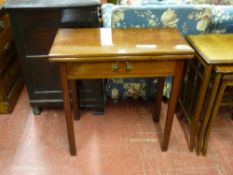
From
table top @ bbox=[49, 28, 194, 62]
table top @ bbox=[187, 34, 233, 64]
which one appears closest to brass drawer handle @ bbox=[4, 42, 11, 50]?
table top @ bbox=[49, 28, 194, 62]

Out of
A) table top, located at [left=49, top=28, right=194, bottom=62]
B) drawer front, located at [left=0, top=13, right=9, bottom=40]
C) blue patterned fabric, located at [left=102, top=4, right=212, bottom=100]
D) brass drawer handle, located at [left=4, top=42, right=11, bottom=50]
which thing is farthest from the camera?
brass drawer handle, located at [left=4, top=42, right=11, bottom=50]

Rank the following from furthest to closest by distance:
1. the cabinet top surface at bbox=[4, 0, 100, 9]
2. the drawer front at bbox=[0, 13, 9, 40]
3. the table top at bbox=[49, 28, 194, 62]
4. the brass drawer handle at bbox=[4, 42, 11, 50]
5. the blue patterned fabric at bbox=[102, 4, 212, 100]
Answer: the brass drawer handle at bbox=[4, 42, 11, 50], the drawer front at bbox=[0, 13, 9, 40], the blue patterned fabric at bbox=[102, 4, 212, 100], the cabinet top surface at bbox=[4, 0, 100, 9], the table top at bbox=[49, 28, 194, 62]

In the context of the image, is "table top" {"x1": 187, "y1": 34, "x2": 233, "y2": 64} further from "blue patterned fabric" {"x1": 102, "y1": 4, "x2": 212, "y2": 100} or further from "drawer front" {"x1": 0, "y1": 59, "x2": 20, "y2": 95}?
"drawer front" {"x1": 0, "y1": 59, "x2": 20, "y2": 95}

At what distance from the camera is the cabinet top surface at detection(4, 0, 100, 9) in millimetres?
1372

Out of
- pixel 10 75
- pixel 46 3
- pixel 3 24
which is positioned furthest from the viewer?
pixel 10 75

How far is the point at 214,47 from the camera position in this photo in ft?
4.37

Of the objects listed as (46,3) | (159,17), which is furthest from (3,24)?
(159,17)

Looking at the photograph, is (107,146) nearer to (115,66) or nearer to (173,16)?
(115,66)

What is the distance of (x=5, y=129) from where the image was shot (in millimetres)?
1723

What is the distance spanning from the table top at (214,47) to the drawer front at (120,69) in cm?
22

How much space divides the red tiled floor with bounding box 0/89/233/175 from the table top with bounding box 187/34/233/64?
0.67 m

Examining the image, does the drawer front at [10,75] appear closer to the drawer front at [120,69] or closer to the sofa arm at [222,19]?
the drawer front at [120,69]

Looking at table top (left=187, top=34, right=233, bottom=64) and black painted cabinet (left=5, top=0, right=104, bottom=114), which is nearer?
table top (left=187, top=34, right=233, bottom=64)

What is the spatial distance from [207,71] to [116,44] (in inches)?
20.3
